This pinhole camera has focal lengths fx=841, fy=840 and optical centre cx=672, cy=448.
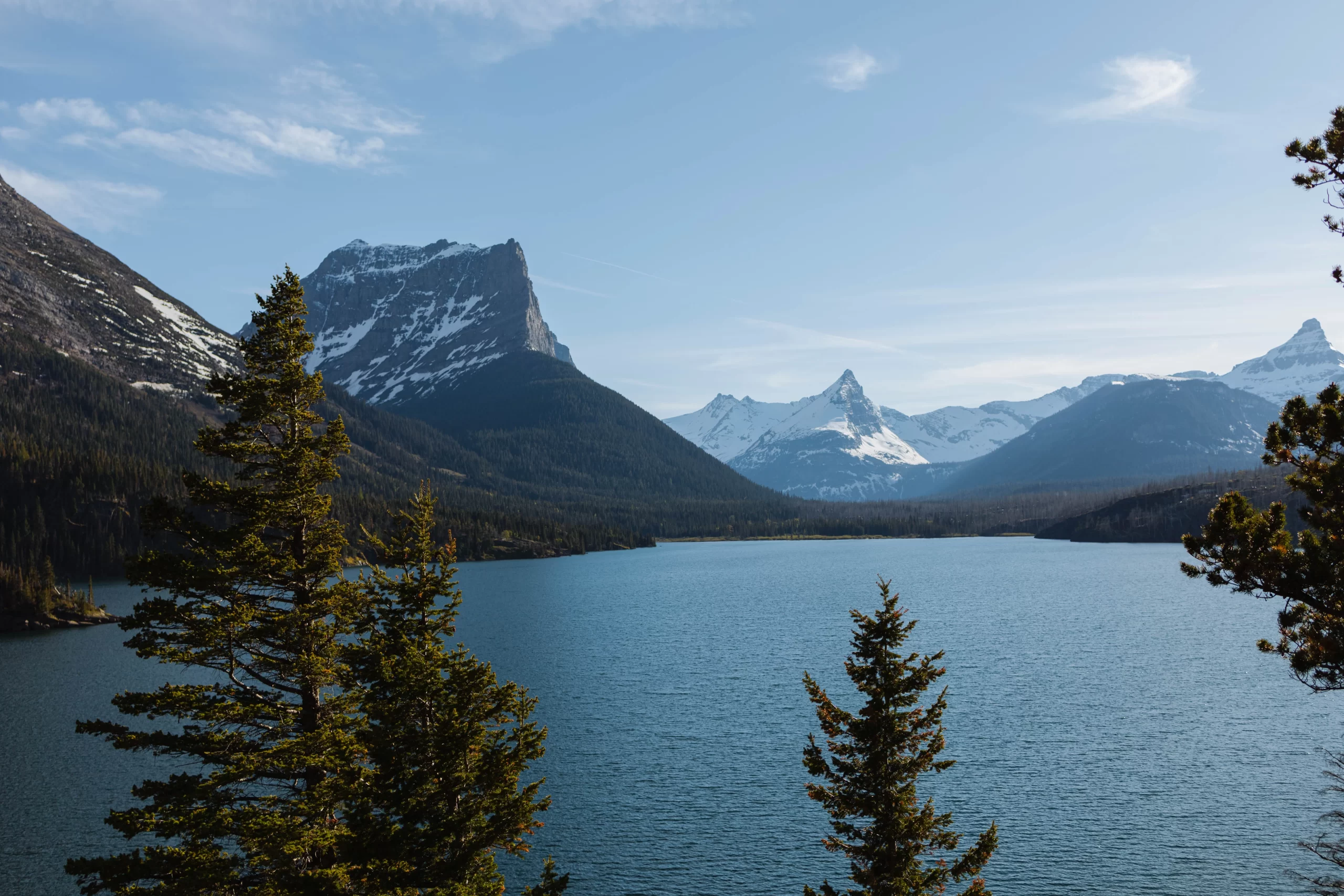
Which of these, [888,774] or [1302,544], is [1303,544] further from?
[888,774]

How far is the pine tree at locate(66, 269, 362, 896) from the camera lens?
60.2 feet

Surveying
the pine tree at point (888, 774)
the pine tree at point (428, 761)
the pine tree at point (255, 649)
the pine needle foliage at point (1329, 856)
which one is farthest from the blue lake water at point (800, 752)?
the pine tree at point (255, 649)

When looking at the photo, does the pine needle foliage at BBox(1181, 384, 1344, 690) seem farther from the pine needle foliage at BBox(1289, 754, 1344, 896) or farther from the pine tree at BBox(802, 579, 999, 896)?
the pine tree at BBox(802, 579, 999, 896)

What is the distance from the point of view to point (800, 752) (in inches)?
2522

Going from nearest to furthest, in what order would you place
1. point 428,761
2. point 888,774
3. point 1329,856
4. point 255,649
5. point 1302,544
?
point 1302,544, point 255,649, point 428,761, point 888,774, point 1329,856

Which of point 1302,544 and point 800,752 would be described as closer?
point 1302,544

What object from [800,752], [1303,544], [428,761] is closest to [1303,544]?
[1303,544]

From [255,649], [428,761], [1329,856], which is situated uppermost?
[255,649]

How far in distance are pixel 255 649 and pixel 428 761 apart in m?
6.17

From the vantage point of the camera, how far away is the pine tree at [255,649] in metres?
18.4

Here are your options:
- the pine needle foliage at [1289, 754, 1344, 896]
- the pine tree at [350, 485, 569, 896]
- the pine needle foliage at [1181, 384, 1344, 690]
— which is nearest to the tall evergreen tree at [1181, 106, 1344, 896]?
the pine needle foliage at [1181, 384, 1344, 690]

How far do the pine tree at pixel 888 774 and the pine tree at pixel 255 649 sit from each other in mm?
13166

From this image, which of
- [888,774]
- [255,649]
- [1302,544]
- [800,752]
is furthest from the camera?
[800,752]

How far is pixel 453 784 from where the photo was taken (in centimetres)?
2306
